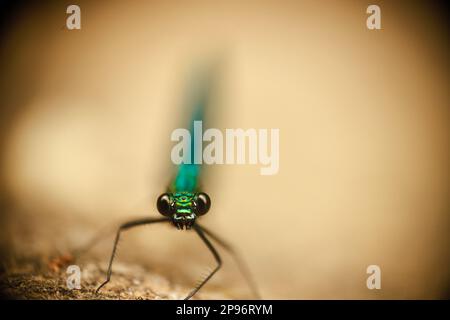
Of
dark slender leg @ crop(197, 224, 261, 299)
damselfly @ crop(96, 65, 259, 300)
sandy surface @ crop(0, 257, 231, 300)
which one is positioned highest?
damselfly @ crop(96, 65, 259, 300)

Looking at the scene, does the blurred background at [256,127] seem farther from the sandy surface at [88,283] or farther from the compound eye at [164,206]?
the compound eye at [164,206]

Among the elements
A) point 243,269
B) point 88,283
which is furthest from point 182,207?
point 243,269

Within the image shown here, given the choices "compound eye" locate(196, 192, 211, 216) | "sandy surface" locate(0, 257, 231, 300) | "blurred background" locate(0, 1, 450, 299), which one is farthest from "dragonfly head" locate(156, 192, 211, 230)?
"blurred background" locate(0, 1, 450, 299)

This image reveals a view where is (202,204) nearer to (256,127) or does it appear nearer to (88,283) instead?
(88,283)

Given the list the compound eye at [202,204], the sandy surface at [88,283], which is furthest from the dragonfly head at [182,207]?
the sandy surface at [88,283]

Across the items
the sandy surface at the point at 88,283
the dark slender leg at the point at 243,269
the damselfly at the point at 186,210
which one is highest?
the damselfly at the point at 186,210

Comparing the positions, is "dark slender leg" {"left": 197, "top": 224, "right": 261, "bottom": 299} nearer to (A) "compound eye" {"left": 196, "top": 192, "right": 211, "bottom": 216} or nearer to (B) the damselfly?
(B) the damselfly
